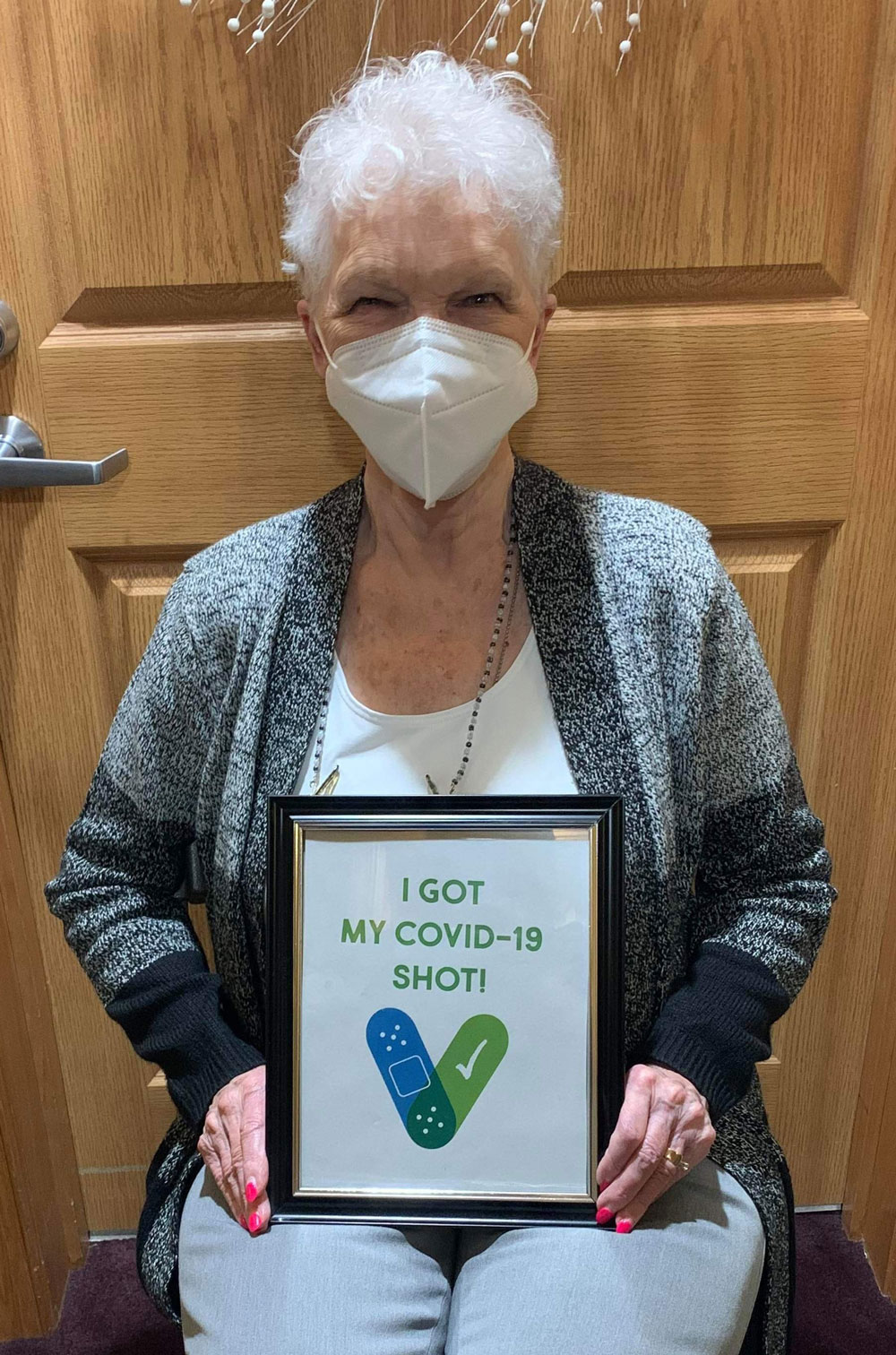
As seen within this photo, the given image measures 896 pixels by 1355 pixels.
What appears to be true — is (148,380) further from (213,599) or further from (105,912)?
(105,912)

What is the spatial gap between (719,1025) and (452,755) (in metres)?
0.32

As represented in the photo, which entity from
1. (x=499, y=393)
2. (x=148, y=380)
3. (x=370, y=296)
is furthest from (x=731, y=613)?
(x=148, y=380)

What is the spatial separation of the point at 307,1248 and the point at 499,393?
2.32 ft

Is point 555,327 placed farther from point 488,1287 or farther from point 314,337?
point 488,1287

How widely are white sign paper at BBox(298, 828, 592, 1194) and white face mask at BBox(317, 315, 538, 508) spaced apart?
31 centimetres

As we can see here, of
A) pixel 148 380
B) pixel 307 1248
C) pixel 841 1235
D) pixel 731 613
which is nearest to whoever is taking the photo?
pixel 307 1248

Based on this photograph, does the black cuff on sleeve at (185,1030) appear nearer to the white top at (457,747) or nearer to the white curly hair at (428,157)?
the white top at (457,747)

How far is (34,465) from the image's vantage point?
3.35ft

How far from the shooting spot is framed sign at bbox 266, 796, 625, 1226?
0.79 m

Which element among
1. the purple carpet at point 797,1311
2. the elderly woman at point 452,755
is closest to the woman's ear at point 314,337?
the elderly woman at point 452,755

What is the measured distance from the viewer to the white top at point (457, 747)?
91 cm

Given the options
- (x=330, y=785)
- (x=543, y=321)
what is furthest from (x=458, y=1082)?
(x=543, y=321)

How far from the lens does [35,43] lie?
3.15 ft

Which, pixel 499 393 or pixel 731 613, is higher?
pixel 499 393
